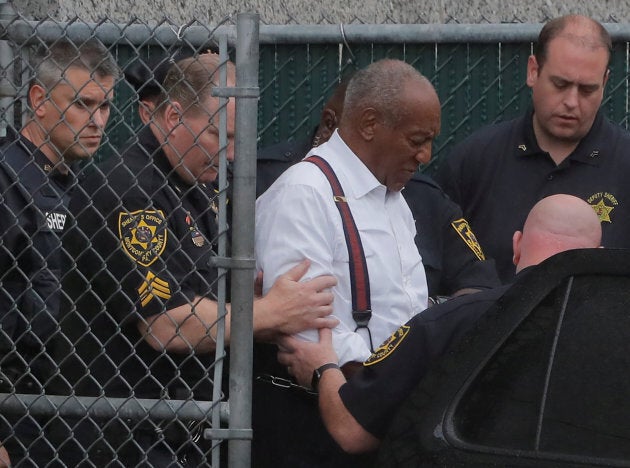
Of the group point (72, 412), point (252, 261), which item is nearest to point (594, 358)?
point (252, 261)

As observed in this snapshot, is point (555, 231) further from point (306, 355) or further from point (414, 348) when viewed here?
point (306, 355)

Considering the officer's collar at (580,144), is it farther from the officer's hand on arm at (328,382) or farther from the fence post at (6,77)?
the fence post at (6,77)

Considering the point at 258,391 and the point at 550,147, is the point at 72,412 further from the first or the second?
the point at 550,147

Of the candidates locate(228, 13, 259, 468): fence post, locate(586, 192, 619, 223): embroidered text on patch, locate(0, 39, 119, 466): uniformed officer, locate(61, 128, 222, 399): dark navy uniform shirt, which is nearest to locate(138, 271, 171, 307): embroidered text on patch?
locate(61, 128, 222, 399): dark navy uniform shirt

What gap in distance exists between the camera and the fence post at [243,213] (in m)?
3.35

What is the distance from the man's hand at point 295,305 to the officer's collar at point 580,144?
1.38 m

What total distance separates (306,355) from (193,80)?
A: 2.77 ft

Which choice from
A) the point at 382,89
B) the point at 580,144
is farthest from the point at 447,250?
the point at 580,144

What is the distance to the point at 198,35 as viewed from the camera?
11.4 feet

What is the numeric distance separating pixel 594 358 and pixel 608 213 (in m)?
1.73

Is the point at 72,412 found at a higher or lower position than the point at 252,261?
lower

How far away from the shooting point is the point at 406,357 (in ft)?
9.91

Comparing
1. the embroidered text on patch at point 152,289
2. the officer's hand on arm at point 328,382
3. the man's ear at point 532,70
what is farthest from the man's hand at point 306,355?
the man's ear at point 532,70

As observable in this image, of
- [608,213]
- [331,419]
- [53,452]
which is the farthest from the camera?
[608,213]
